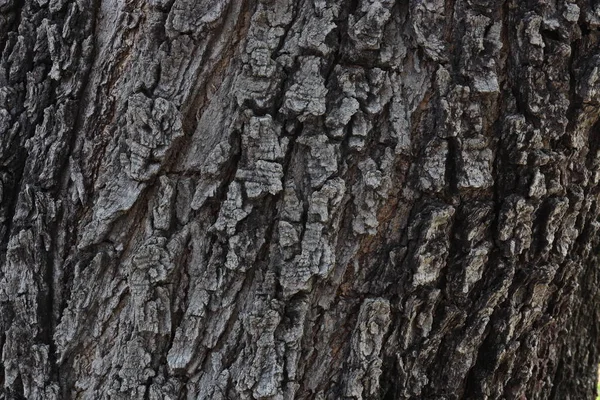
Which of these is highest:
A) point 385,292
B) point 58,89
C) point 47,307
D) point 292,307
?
point 58,89

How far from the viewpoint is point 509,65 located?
1.52 meters

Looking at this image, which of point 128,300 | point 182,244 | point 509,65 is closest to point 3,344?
point 128,300

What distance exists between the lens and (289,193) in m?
1.45

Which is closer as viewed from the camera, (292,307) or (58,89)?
(292,307)

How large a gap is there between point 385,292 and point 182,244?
492 millimetres

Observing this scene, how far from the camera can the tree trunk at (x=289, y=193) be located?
1.45 meters

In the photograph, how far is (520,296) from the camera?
5.39ft

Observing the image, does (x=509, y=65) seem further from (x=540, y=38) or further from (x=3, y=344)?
(x=3, y=344)

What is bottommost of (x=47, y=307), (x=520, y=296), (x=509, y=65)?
(x=47, y=307)

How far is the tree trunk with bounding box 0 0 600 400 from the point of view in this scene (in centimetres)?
145

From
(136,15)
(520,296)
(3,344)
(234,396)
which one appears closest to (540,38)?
(520,296)

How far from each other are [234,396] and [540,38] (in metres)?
1.09

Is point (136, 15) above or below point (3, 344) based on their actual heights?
above

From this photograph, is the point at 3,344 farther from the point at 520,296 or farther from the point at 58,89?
the point at 520,296
